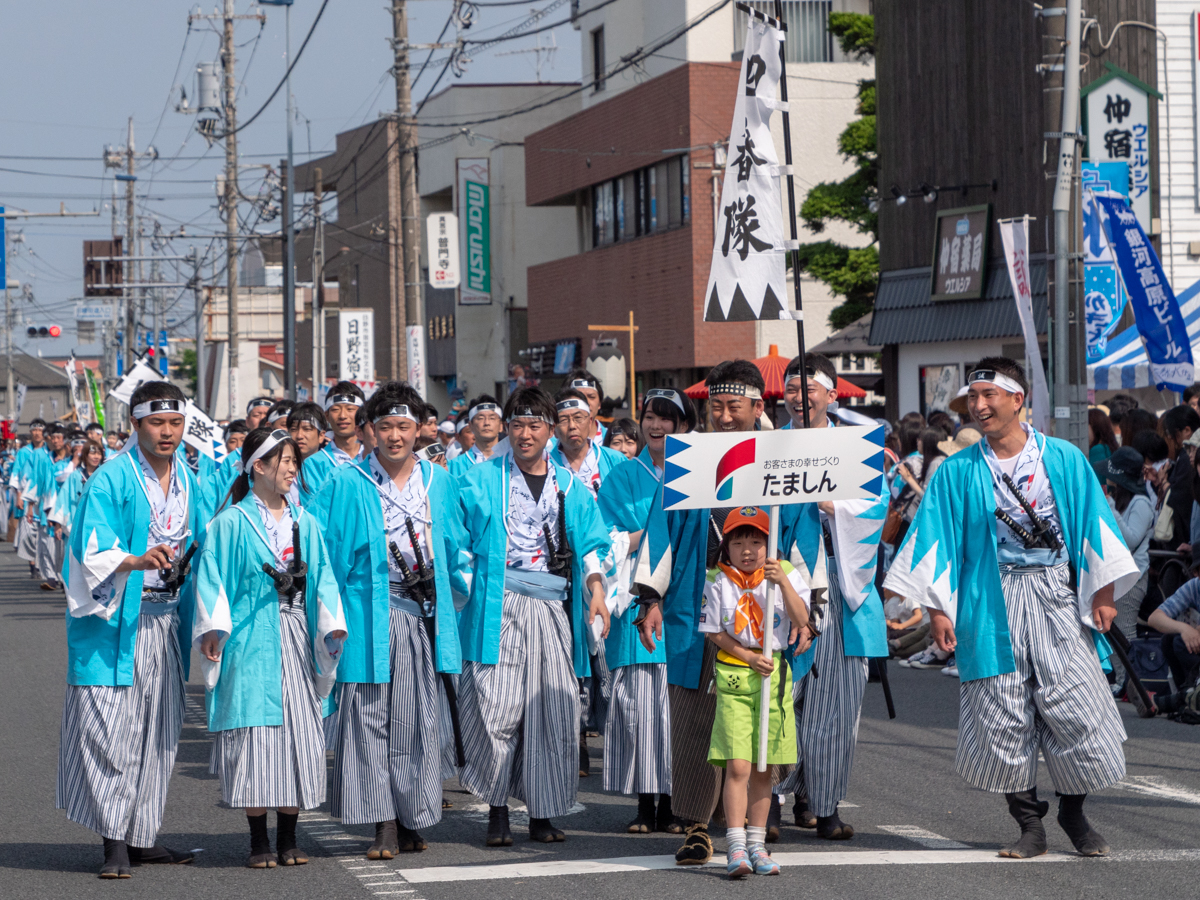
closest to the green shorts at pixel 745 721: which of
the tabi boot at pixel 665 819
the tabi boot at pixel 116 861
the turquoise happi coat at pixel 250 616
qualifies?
the tabi boot at pixel 665 819

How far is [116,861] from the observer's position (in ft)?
20.5

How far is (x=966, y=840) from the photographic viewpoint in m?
6.62

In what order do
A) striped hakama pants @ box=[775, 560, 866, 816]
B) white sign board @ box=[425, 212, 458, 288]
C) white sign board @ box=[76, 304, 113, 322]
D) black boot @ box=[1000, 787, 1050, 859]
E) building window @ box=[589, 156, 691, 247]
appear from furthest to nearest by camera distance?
white sign board @ box=[76, 304, 113, 322] → white sign board @ box=[425, 212, 458, 288] → building window @ box=[589, 156, 691, 247] → striped hakama pants @ box=[775, 560, 866, 816] → black boot @ box=[1000, 787, 1050, 859]

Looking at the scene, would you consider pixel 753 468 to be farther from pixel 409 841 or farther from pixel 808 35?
pixel 808 35

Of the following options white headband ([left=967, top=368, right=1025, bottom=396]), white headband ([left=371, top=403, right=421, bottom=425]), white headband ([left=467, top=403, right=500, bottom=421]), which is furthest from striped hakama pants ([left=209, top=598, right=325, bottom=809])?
white headband ([left=467, top=403, right=500, bottom=421])

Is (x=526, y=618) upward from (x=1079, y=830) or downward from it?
upward

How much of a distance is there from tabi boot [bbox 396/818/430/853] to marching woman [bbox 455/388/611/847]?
11.8 inches

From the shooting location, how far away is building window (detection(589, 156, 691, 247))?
97.8 ft

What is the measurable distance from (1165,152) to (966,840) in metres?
15.1

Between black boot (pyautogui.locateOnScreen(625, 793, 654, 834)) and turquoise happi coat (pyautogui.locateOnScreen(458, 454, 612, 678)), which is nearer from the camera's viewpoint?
turquoise happi coat (pyautogui.locateOnScreen(458, 454, 612, 678))

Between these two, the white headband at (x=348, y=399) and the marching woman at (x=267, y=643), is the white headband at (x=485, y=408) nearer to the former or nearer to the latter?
the white headband at (x=348, y=399)

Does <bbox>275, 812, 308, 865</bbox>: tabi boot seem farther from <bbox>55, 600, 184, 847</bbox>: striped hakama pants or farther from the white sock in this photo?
the white sock

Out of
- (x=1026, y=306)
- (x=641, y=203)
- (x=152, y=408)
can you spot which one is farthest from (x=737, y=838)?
(x=641, y=203)

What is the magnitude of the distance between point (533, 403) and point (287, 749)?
192 centimetres
